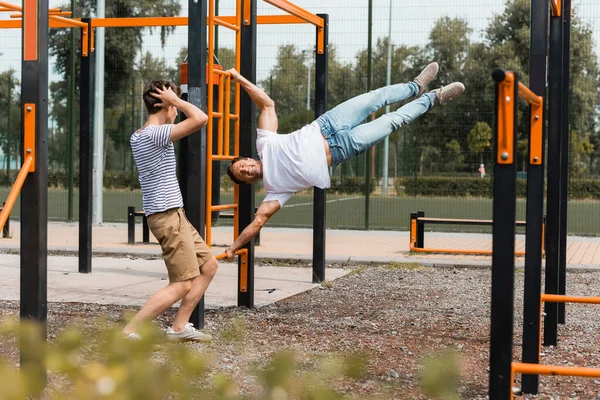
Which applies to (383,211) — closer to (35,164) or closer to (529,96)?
(35,164)

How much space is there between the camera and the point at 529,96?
3.64 m

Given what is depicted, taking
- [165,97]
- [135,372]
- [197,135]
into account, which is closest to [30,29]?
[165,97]

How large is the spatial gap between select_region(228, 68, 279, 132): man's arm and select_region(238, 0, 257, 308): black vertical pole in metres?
0.80

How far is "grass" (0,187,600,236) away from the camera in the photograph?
16.7 metres

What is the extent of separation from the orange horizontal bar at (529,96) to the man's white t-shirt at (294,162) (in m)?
1.96

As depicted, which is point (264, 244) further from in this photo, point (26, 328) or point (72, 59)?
point (26, 328)

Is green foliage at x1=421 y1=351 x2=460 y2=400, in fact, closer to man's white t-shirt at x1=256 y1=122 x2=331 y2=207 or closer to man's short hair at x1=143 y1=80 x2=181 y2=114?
man's short hair at x1=143 y1=80 x2=181 y2=114

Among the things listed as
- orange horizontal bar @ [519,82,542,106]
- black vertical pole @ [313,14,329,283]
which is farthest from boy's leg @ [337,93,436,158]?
black vertical pole @ [313,14,329,283]

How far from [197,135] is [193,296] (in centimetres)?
105

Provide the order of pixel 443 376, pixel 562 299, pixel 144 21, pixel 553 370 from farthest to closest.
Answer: pixel 144 21, pixel 562 299, pixel 553 370, pixel 443 376

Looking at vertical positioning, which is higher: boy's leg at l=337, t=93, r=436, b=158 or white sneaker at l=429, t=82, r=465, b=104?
white sneaker at l=429, t=82, r=465, b=104

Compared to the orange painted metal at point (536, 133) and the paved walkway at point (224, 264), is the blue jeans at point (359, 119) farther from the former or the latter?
the paved walkway at point (224, 264)

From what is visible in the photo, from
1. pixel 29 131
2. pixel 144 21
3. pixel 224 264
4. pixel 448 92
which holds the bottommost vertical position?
pixel 224 264

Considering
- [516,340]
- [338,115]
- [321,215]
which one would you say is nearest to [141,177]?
[338,115]
